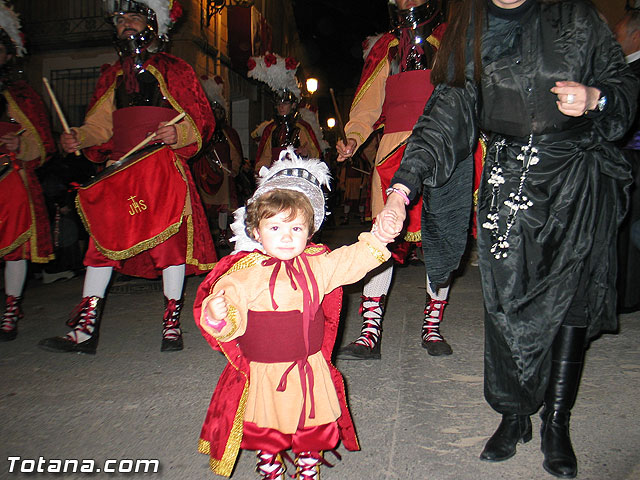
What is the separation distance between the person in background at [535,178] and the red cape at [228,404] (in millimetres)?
604

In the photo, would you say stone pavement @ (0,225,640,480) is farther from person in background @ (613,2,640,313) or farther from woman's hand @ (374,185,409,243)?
woman's hand @ (374,185,409,243)

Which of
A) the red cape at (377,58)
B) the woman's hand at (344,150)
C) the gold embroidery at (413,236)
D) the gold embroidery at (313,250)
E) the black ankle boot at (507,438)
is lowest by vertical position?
the black ankle boot at (507,438)

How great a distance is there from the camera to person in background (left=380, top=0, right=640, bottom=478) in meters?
1.80

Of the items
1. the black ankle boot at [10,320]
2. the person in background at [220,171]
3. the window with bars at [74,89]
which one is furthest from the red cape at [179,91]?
the window with bars at [74,89]

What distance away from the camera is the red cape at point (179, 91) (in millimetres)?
3336

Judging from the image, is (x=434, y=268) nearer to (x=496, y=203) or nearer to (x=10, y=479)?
(x=496, y=203)

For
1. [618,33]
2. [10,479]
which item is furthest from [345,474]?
[618,33]

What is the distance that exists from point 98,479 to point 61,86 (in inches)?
490

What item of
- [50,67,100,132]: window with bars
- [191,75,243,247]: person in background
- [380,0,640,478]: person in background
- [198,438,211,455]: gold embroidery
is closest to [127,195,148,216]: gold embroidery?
[198,438,211,455]: gold embroidery

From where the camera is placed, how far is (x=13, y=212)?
3.62 metres

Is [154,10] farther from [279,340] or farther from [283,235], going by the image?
[279,340]

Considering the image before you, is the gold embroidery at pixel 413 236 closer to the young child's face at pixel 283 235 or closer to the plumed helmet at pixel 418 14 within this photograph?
the plumed helmet at pixel 418 14

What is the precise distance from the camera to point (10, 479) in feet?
6.17

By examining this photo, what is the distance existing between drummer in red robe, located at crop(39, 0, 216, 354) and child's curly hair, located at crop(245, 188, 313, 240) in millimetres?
1544
